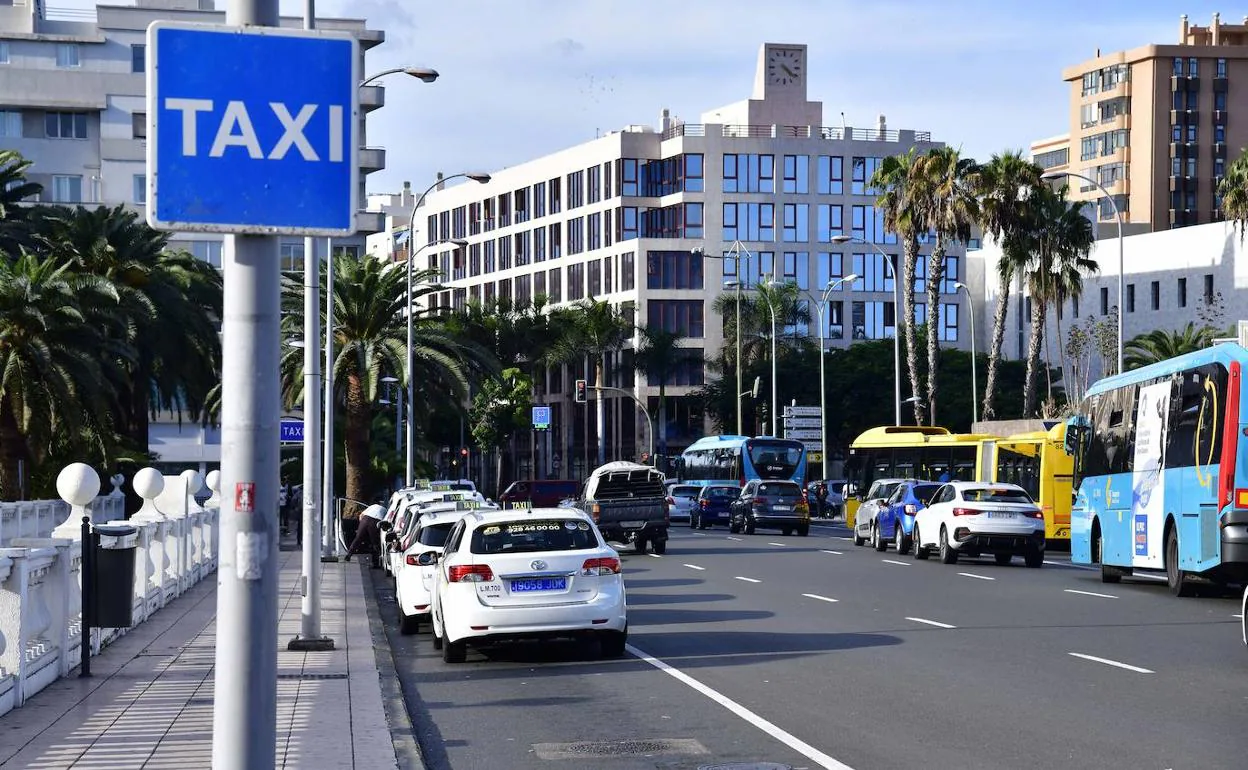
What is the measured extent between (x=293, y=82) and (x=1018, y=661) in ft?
42.8

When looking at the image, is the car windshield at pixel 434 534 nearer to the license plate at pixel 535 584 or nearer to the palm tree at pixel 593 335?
the license plate at pixel 535 584

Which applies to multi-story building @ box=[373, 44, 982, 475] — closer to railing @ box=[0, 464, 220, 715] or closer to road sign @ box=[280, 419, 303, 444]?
road sign @ box=[280, 419, 303, 444]

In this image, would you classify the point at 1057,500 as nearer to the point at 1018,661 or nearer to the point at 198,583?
the point at 198,583

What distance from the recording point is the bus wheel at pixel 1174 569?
89.4 ft

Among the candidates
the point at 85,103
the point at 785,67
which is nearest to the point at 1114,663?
the point at 85,103

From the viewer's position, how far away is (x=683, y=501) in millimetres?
→ 68812

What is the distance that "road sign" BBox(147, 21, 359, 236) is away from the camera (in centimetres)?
572

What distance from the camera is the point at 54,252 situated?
47219 mm

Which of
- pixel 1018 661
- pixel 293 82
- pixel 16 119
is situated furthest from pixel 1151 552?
pixel 16 119

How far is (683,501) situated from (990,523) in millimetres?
33366

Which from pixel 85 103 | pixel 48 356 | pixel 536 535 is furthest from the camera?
pixel 85 103

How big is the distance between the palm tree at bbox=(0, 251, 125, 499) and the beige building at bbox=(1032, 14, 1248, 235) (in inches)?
3842

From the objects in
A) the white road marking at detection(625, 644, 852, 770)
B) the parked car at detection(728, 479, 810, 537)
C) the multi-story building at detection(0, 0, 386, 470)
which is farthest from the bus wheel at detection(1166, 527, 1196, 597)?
the multi-story building at detection(0, 0, 386, 470)

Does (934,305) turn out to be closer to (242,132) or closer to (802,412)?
(802,412)
